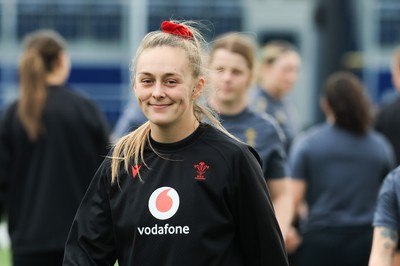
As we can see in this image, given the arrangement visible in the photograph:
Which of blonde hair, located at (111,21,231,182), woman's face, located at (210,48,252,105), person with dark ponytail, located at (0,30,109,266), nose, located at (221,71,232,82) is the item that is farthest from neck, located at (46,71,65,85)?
blonde hair, located at (111,21,231,182)

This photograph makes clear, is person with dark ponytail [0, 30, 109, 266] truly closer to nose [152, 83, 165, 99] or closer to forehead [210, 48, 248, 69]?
forehead [210, 48, 248, 69]

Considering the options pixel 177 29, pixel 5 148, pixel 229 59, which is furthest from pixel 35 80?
pixel 177 29

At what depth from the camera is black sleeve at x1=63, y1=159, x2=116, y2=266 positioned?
3.96m

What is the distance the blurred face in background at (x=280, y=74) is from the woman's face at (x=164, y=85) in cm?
475

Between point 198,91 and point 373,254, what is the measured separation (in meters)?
1.12

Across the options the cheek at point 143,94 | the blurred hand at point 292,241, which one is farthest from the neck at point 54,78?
the cheek at point 143,94

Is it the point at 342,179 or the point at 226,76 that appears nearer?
the point at 226,76

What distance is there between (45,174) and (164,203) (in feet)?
9.14

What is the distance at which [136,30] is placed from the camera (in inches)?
1157

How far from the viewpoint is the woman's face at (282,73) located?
28.5 feet

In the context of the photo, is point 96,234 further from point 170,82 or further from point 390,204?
point 390,204

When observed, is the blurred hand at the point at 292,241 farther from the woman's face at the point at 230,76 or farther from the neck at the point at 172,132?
the neck at the point at 172,132

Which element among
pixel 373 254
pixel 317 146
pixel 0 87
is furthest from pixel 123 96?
pixel 373 254

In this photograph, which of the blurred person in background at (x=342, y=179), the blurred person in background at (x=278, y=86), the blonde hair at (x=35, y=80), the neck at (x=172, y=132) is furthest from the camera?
the blurred person in background at (x=278, y=86)
